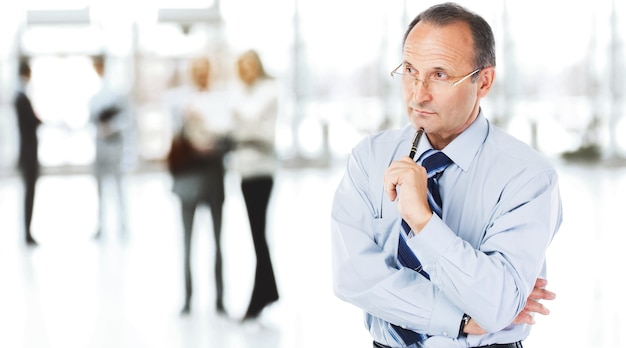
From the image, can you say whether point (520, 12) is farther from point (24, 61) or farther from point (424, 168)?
point (424, 168)

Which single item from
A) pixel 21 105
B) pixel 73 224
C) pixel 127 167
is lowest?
pixel 73 224

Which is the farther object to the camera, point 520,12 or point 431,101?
point 520,12

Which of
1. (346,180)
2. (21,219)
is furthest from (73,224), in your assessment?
(346,180)

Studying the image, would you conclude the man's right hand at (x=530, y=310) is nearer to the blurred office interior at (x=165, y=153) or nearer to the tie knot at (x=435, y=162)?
the tie knot at (x=435, y=162)

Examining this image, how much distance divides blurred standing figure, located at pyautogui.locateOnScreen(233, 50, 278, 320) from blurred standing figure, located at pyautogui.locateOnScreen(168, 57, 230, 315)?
12 centimetres

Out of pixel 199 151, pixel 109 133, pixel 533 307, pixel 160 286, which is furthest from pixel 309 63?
pixel 533 307

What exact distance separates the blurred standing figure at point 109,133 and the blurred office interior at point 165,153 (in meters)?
0.06

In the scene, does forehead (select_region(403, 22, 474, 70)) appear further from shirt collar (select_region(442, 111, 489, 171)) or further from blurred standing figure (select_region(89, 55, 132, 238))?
blurred standing figure (select_region(89, 55, 132, 238))

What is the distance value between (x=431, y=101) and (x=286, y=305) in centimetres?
401

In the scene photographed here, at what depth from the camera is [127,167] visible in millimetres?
5441

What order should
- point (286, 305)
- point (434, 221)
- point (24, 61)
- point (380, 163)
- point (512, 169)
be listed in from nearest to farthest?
point (434, 221) → point (512, 169) → point (380, 163) → point (24, 61) → point (286, 305)

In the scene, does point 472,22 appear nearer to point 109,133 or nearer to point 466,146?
point 466,146

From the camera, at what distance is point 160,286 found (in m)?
5.59

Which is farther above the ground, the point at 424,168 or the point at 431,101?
the point at 431,101
